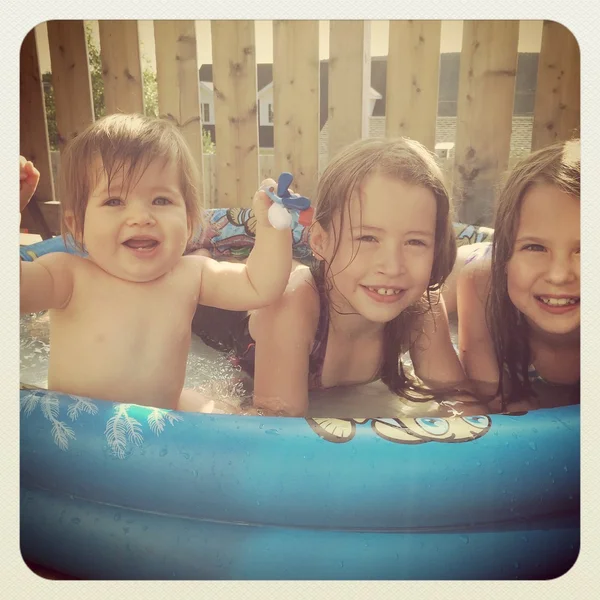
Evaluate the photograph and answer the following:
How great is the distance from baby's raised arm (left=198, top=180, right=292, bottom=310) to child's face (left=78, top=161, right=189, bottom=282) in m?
0.07

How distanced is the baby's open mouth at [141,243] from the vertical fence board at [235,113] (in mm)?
121

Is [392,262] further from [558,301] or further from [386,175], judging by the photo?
[558,301]

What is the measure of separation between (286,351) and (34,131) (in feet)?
1.65

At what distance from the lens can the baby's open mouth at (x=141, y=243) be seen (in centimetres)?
101

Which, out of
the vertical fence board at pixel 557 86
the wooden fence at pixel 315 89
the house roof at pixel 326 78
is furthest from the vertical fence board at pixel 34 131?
the vertical fence board at pixel 557 86

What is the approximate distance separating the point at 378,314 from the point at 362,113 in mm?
308

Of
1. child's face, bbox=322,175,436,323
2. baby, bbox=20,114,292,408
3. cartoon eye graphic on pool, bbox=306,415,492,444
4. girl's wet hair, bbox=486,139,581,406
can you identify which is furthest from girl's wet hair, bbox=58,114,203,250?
girl's wet hair, bbox=486,139,581,406

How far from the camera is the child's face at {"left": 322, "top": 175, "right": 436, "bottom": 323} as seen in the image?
0.98 metres

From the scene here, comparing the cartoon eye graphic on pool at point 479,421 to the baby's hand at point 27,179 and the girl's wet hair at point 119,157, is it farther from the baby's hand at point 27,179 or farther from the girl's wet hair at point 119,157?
the baby's hand at point 27,179

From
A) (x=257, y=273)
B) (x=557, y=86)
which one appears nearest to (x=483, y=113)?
(x=557, y=86)

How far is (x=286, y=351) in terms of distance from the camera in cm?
104

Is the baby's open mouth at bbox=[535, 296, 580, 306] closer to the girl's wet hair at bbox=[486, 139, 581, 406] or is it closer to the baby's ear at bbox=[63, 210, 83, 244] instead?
the girl's wet hair at bbox=[486, 139, 581, 406]

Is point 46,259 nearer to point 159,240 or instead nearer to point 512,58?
point 159,240
